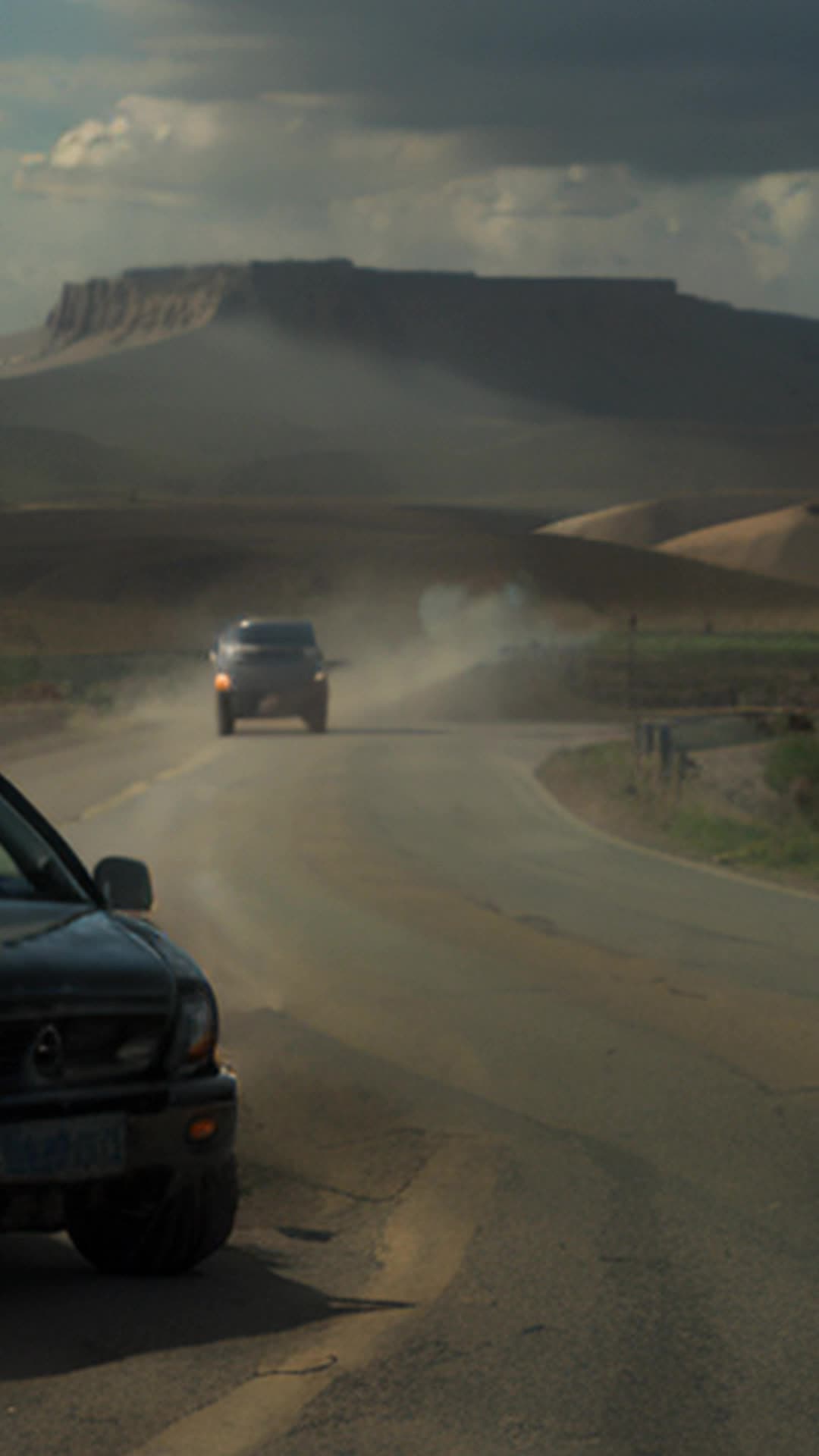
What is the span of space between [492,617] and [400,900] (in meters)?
98.7

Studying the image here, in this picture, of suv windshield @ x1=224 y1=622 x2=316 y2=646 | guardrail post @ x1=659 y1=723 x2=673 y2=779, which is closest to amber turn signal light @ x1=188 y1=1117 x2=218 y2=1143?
guardrail post @ x1=659 y1=723 x2=673 y2=779

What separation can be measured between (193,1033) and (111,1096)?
0.34m

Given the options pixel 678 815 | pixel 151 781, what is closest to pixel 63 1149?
pixel 678 815

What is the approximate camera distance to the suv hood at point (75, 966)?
596cm

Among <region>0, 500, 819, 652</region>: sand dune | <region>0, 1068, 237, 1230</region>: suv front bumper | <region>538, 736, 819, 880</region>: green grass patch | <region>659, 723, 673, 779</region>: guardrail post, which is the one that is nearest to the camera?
<region>0, 1068, 237, 1230</region>: suv front bumper

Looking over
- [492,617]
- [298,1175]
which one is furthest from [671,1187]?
[492,617]

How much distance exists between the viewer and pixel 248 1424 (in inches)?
205

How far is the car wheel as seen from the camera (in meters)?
6.24

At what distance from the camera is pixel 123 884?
7.05 meters

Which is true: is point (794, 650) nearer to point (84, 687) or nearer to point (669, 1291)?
point (84, 687)

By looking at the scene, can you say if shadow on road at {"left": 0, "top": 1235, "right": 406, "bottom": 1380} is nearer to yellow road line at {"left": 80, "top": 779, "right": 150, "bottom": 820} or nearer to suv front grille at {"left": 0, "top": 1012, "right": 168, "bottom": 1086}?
suv front grille at {"left": 0, "top": 1012, "right": 168, "bottom": 1086}

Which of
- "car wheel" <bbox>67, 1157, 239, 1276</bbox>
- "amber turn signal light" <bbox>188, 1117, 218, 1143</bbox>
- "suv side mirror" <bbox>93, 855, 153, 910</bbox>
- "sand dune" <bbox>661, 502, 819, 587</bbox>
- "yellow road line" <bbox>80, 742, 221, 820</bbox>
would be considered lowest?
"yellow road line" <bbox>80, 742, 221, 820</bbox>

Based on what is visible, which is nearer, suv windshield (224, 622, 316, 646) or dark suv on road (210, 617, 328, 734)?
dark suv on road (210, 617, 328, 734)

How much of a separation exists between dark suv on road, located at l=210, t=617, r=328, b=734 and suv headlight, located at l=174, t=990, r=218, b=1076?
32547 millimetres
